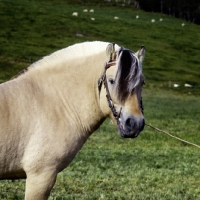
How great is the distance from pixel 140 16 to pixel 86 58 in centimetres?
7946

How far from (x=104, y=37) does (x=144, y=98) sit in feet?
90.5

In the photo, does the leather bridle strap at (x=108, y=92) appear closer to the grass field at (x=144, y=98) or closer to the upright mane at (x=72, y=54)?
the upright mane at (x=72, y=54)

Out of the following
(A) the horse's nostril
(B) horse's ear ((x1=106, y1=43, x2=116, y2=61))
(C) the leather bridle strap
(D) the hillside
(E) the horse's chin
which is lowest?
(D) the hillside

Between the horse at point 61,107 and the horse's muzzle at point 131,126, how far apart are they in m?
0.01

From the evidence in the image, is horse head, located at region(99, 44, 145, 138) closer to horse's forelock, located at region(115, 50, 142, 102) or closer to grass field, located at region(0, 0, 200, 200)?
horse's forelock, located at region(115, 50, 142, 102)

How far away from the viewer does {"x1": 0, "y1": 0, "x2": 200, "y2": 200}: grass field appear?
31.3 ft

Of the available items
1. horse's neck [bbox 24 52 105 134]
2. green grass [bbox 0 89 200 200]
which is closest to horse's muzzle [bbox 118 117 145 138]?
horse's neck [bbox 24 52 105 134]

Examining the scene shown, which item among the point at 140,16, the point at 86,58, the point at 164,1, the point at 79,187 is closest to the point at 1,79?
the point at 79,187

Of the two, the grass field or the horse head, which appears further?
the grass field

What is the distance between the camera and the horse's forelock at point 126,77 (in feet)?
17.0

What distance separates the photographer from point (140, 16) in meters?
83.6

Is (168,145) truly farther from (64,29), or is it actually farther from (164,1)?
(164,1)

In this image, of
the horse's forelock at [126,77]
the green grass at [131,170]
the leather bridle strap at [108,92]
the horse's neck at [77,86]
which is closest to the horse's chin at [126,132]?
the leather bridle strap at [108,92]

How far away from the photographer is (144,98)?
34.3 meters
